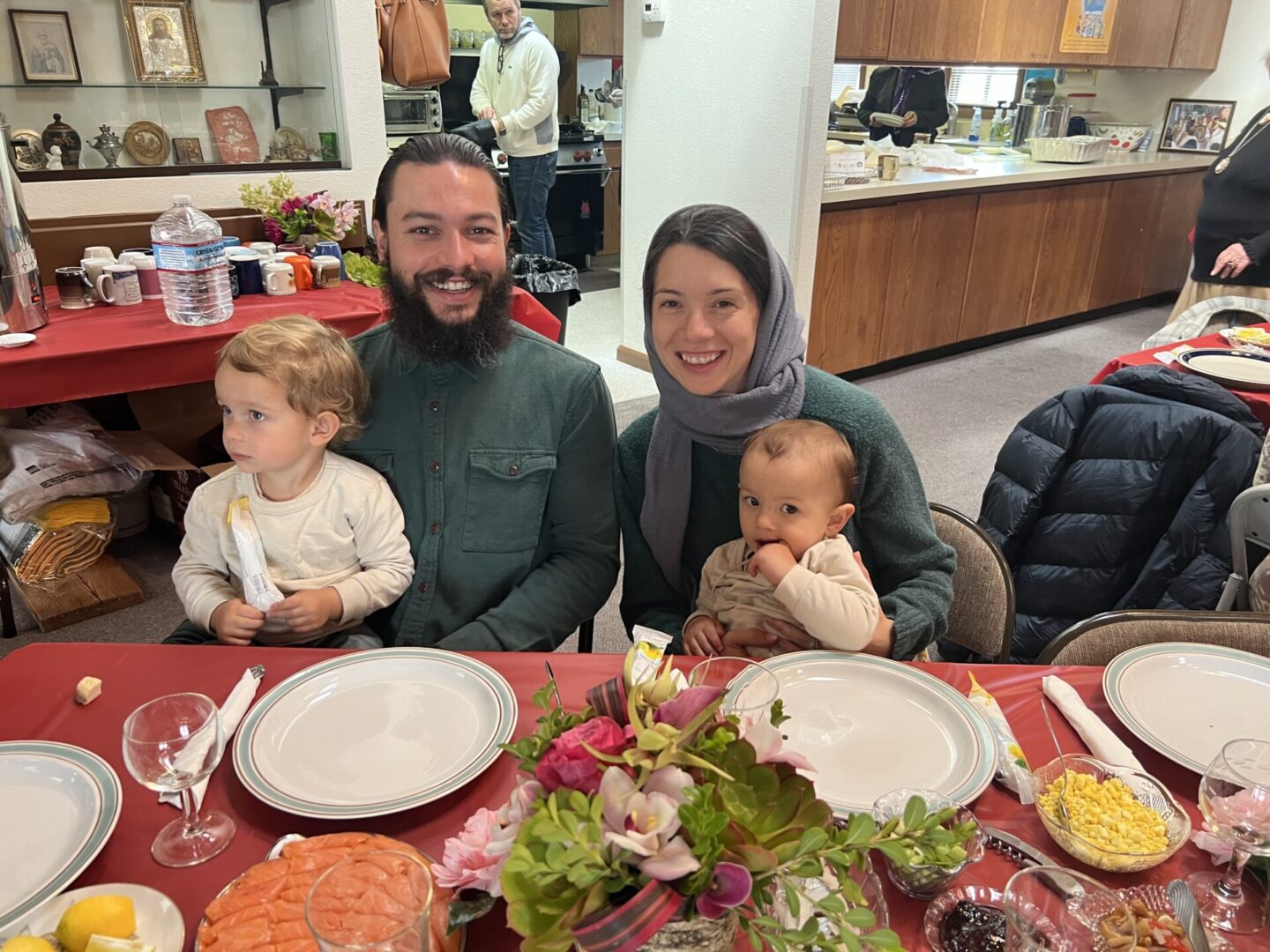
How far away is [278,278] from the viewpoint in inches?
111

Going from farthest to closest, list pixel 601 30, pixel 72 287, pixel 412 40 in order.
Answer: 1. pixel 601 30
2. pixel 412 40
3. pixel 72 287

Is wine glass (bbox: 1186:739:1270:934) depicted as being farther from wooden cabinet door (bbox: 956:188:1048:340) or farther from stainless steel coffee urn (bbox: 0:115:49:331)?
wooden cabinet door (bbox: 956:188:1048:340)

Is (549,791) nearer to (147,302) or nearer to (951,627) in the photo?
(951,627)

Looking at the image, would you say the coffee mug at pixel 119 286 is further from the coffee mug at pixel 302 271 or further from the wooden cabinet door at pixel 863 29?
the wooden cabinet door at pixel 863 29

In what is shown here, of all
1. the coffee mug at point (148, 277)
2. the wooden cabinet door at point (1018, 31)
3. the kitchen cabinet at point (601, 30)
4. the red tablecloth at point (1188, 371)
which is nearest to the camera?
the red tablecloth at point (1188, 371)

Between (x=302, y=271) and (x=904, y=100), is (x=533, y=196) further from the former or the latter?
(x=302, y=271)

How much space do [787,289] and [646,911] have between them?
1.08 metres

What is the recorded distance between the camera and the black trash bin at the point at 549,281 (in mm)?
3760

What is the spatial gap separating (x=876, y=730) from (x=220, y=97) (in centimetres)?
322

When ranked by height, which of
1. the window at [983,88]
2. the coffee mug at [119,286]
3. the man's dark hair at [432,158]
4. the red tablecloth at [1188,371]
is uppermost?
the window at [983,88]

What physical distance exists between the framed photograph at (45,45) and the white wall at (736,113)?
216cm

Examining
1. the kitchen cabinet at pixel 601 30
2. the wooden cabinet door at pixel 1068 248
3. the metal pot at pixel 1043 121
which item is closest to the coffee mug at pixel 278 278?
the wooden cabinet door at pixel 1068 248

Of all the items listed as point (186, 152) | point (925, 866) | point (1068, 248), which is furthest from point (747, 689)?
point (1068, 248)

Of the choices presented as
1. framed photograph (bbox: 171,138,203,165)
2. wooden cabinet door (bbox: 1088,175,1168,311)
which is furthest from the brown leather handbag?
wooden cabinet door (bbox: 1088,175,1168,311)
